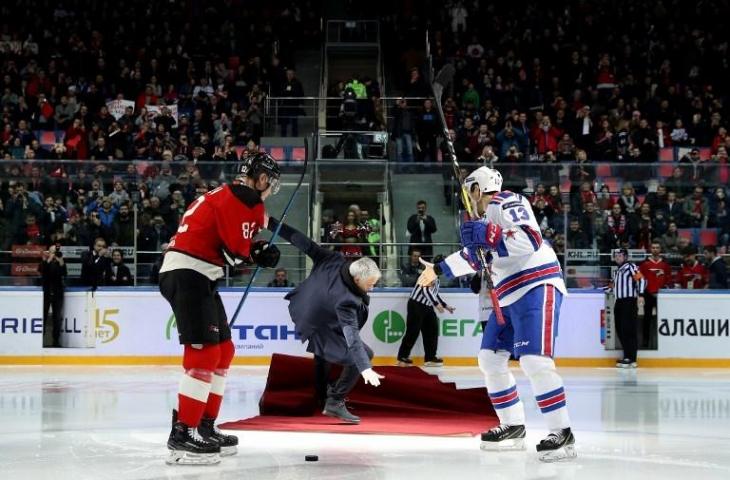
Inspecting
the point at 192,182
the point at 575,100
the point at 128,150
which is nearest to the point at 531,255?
the point at 192,182

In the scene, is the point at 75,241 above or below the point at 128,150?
below

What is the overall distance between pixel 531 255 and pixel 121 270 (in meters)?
8.99

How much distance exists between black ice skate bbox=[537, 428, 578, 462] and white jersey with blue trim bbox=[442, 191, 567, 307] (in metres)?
0.87

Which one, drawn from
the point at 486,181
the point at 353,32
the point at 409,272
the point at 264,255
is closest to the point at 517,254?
the point at 486,181

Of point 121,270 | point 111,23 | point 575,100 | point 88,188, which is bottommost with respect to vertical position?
point 121,270

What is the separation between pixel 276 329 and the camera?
49.5 feet

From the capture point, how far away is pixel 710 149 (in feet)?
65.9

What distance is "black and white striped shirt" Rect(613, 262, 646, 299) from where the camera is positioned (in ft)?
49.1

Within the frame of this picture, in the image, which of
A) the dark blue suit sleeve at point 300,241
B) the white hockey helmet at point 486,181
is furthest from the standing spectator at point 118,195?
the white hockey helmet at point 486,181

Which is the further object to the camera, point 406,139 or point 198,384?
point 406,139

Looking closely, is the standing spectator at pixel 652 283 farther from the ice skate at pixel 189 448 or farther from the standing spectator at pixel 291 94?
the ice skate at pixel 189 448

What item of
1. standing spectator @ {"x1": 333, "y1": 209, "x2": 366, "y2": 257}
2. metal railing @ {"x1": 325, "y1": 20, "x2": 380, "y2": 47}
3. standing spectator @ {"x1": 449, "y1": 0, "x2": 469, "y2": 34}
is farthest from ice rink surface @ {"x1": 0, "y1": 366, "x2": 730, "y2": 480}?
standing spectator @ {"x1": 449, "y1": 0, "x2": 469, "y2": 34}

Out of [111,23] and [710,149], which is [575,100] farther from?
[111,23]

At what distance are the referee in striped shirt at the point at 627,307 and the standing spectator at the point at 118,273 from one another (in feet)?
21.0
